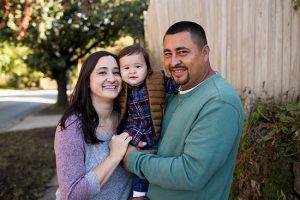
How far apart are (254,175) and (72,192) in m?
1.87

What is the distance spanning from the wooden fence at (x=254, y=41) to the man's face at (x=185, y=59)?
1772 millimetres

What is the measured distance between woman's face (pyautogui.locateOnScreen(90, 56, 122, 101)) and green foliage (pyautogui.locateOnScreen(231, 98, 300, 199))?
1540mm

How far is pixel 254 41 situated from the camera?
140 inches

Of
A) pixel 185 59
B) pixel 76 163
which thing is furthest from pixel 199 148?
pixel 76 163

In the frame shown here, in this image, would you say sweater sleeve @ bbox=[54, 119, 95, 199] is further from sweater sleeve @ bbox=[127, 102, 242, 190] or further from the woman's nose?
sweater sleeve @ bbox=[127, 102, 242, 190]

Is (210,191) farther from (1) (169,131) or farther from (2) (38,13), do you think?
(2) (38,13)

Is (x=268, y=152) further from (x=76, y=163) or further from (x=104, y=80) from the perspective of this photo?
(x=76, y=163)

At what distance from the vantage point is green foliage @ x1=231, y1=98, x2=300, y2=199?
2.93m

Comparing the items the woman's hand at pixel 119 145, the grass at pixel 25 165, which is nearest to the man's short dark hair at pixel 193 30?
the woman's hand at pixel 119 145

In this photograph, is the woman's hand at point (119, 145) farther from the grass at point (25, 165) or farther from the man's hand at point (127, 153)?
the grass at point (25, 165)

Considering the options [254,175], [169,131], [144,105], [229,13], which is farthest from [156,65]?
[169,131]

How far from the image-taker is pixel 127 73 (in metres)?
2.34

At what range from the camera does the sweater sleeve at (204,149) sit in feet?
5.18

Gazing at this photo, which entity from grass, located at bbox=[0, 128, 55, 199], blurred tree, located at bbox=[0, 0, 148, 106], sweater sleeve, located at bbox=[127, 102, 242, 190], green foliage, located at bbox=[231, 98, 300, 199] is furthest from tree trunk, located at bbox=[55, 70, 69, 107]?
sweater sleeve, located at bbox=[127, 102, 242, 190]
